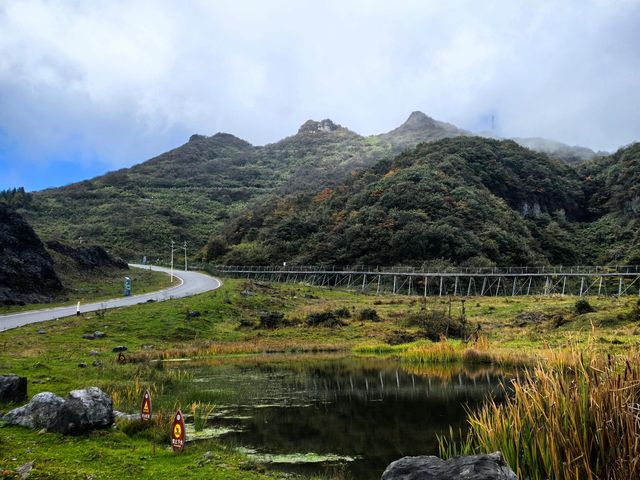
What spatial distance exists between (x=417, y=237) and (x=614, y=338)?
69.6 m

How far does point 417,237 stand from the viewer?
344 feet

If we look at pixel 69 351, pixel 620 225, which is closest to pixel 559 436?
pixel 69 351

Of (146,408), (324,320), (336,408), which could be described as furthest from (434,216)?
(146,408)

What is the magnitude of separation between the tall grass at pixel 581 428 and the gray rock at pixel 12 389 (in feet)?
47.9

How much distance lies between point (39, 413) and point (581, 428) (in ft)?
44.4

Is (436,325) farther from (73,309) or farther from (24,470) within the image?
(24,470)

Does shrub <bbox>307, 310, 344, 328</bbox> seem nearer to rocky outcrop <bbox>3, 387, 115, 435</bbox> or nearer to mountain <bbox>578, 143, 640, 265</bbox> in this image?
rocky outcrop <bbox>3, 387, 115, 435</bbox>

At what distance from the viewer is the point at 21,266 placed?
1980 inches

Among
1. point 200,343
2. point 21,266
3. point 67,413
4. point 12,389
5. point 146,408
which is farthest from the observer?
point 21,266

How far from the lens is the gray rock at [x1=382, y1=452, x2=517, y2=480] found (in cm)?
749

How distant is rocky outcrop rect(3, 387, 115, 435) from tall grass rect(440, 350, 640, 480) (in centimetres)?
1054

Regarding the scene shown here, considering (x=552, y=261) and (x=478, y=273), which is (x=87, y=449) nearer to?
(x=478, y=273)

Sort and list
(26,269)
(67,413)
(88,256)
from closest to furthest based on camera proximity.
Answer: (67,413) < (26,269) < (88,256)

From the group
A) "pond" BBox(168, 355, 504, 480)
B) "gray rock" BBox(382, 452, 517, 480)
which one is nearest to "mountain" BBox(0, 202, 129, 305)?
"pond" BBox(168, 355, 504, 480)
